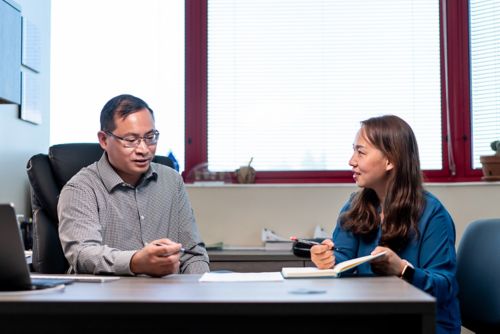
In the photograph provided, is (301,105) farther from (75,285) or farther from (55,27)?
(75,285)

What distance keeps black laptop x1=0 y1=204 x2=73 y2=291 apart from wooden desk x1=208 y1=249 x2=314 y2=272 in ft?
6.41

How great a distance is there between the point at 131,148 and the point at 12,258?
862mm

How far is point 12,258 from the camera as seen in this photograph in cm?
153

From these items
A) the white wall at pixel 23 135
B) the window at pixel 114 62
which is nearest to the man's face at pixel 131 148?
the white wall at pixel 23 135

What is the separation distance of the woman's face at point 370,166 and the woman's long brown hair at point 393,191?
0.02m

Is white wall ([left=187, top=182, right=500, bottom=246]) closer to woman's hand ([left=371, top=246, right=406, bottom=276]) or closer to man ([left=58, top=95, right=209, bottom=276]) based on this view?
man ([left=58, top=95, right=209, bottom=276])

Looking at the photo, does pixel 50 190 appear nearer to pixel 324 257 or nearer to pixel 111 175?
pixel 111 175

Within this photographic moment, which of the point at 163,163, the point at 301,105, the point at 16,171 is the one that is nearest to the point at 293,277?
the point at 163,163

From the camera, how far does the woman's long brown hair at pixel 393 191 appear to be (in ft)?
6.91

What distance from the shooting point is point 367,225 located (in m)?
2.20

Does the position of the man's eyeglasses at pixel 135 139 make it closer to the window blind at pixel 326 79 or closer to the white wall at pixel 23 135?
the white wall at pixel 23 135

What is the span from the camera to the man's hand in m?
1.81

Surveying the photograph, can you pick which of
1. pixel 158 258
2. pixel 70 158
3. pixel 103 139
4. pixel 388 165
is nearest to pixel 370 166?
pixel 388 165

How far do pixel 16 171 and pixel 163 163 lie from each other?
1125 millimetres
